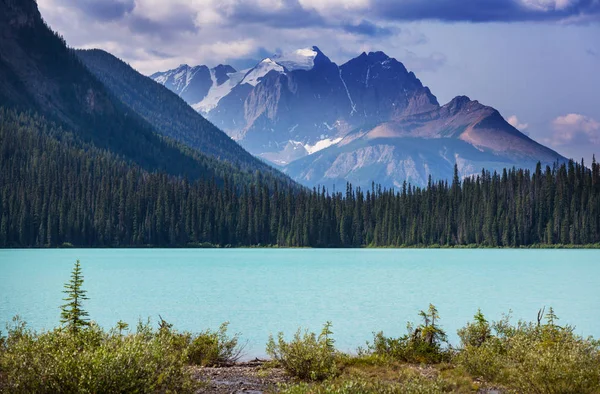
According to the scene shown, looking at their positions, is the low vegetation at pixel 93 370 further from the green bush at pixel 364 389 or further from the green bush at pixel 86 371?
the green bush at pixel 364 389

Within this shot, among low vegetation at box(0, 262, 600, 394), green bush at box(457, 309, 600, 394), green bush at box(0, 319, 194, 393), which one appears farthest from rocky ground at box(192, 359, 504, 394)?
green bush at box(0, 319, 194, 393)

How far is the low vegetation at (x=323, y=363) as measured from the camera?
15.8 metres

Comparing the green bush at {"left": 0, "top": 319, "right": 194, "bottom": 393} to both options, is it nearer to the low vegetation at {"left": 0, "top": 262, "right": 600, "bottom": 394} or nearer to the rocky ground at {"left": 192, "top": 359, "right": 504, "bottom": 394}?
the low vegetation at {"left": 0, "top": 262, "right": 600, "bottom": 394}

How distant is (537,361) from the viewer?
1881cm

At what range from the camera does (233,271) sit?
96.4 metres

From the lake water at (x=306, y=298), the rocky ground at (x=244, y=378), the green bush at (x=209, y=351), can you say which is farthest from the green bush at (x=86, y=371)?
the lake water at (x=306, y=298)

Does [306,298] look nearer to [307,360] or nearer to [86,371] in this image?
[307,360]

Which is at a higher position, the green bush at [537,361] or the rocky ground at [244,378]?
the green bush at [537,361]

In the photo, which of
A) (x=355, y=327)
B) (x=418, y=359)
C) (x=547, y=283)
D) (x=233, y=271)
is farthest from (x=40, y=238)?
(x=418, y=359)

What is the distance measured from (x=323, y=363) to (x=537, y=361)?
20.6ft

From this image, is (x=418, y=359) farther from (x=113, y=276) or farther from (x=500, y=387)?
(x=113, y=276)

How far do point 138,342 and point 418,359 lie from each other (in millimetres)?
12023

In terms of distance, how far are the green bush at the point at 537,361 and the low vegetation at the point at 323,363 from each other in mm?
24

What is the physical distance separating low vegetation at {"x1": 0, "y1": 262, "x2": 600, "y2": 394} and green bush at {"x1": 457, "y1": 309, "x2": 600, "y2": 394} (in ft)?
0.08
